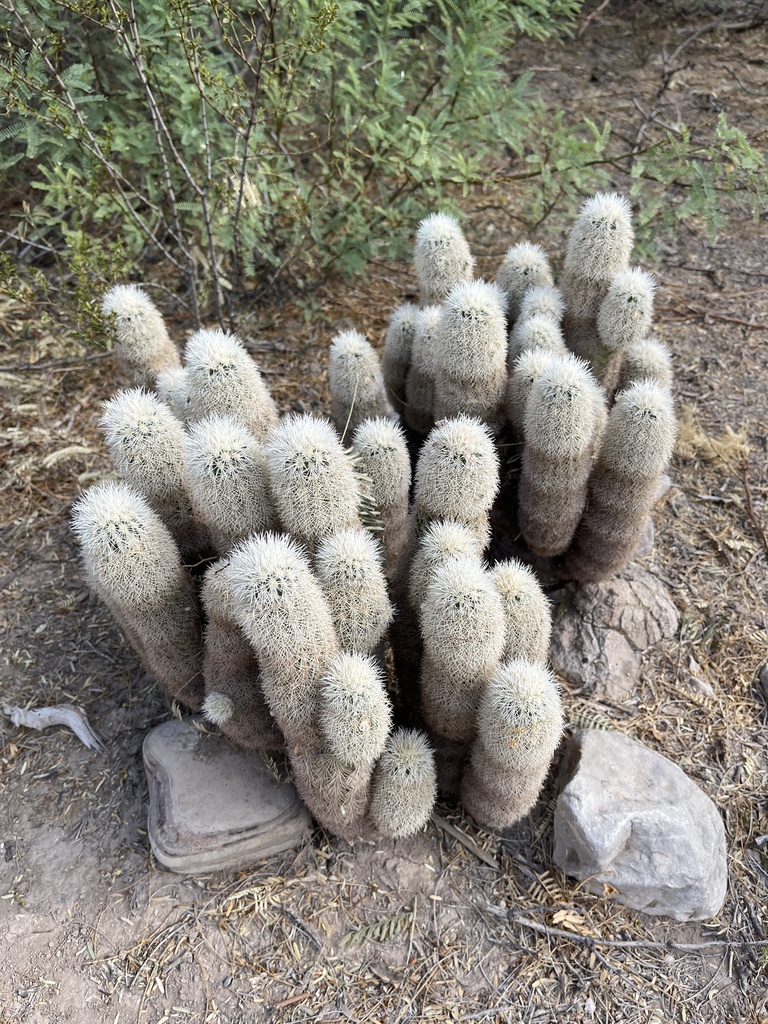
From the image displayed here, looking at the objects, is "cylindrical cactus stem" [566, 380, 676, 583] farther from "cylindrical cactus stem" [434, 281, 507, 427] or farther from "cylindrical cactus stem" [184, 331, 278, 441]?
"cylindrical cactus stem" [184, 331, 278, 441]

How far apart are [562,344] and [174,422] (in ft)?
4.29

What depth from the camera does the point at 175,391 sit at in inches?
96.0

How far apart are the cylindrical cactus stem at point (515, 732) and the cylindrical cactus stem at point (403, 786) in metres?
0.15

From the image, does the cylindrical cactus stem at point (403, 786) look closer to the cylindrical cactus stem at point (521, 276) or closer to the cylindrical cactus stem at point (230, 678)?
the cylindrical cactus stem at point (230, 678)

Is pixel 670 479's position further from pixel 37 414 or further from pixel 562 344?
pixel 37 414

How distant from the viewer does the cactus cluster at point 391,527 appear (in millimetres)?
1820

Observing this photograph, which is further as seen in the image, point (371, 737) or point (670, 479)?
point (670, 479)

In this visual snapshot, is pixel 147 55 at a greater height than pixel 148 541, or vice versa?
pixel 147 55

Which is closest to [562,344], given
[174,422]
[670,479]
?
[670,479]

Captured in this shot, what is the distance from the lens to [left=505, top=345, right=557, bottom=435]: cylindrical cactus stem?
242 centimetres

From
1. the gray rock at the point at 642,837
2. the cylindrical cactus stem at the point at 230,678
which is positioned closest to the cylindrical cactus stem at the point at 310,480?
the cylindrical cactus stem at the point at 230,678

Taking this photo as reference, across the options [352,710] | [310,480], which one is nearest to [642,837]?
[352,710]

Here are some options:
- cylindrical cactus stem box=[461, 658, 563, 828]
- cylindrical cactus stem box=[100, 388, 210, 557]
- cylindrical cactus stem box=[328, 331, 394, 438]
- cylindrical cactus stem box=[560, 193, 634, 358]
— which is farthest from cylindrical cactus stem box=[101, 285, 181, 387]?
cylindrical cactus stem box=[461, 658, 563, 828]

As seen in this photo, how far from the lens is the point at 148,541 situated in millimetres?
1938
